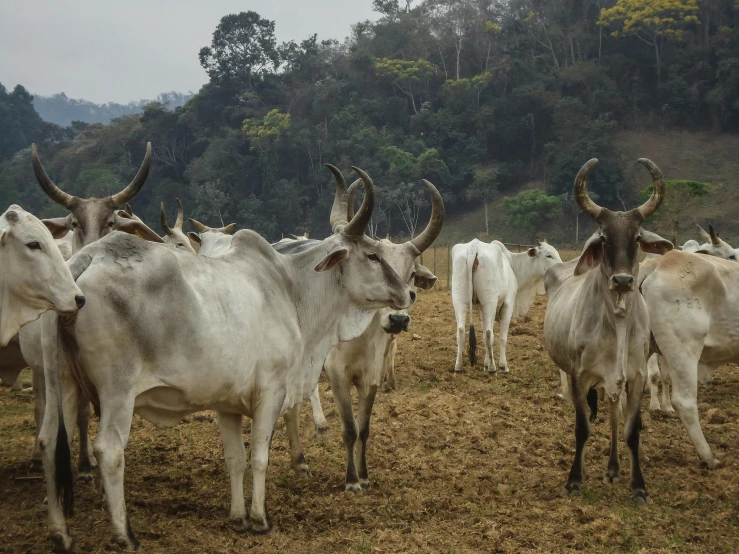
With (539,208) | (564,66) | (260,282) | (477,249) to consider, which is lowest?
(539,208)

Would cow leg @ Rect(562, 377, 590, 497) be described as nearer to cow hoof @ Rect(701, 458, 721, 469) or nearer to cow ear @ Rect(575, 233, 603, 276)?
cow ear @ Rect(575, 233, 603, 276)

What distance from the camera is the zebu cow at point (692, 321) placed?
271 inches

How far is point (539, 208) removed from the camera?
41.8m

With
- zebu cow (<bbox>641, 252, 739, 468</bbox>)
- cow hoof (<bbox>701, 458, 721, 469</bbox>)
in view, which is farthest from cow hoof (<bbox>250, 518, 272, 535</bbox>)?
cow hoof (<bbox>701, 458, 721, 469</bbox>)

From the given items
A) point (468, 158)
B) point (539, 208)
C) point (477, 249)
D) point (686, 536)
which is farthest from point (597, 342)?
point (468, 158)

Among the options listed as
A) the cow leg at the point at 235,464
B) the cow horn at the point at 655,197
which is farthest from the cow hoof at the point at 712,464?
the cow leg at the point at 235,464

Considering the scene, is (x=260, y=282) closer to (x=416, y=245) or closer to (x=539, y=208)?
(x=416, y=245)

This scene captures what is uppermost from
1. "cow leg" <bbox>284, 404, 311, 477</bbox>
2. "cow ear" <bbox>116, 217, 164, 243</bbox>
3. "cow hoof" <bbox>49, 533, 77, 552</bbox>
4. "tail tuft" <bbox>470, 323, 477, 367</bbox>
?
"cow ear" <bbox>116, 217, 164, 243</bbox>

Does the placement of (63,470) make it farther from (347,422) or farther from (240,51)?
(240,51)

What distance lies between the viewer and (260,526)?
5.27 m

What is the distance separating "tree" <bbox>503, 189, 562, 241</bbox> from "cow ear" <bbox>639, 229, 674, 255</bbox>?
35.5 m

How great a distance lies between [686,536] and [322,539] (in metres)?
2.47

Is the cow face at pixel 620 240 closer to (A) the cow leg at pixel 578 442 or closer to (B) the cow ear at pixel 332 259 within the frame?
(A) the cow leg at pixel 578 442

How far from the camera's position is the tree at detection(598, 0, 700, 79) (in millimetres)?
51656
